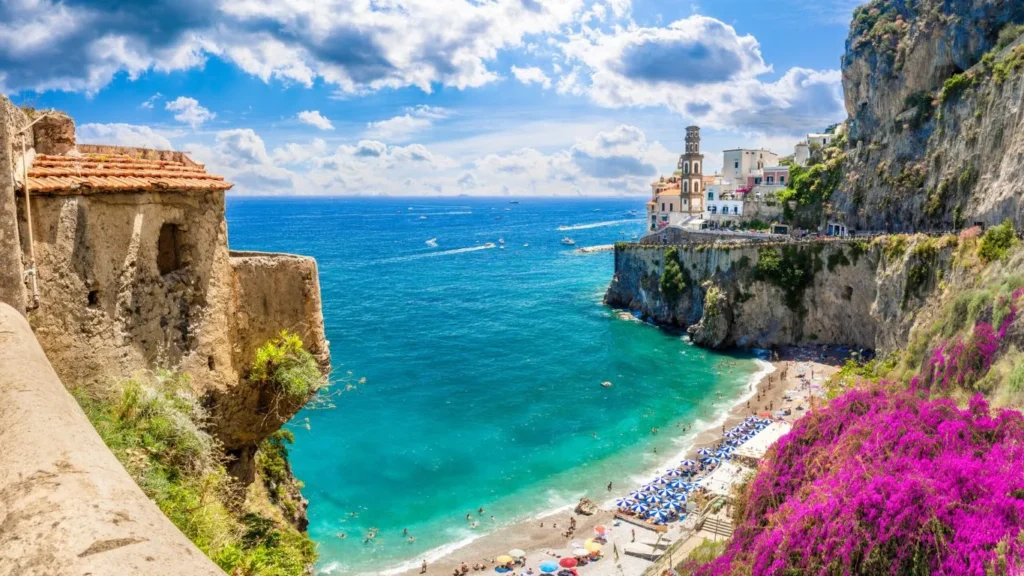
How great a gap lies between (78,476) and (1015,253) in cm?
3656

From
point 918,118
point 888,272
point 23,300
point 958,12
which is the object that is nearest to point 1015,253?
point 888,272

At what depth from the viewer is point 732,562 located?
1853 centimetres

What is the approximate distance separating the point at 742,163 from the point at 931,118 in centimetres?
4335

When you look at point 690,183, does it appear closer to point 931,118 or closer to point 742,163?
point 742,163

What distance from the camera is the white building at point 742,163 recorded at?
94.6 meters

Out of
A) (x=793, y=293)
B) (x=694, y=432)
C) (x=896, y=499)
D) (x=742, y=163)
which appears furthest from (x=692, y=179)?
(x=896, y=499)

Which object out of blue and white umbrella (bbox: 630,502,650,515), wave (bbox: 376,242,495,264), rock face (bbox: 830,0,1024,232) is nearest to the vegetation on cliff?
blue and white umbrella (bbox: 630,502,650,515)

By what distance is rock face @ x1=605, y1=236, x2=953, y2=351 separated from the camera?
138 ft

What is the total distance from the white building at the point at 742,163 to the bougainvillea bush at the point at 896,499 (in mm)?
79221

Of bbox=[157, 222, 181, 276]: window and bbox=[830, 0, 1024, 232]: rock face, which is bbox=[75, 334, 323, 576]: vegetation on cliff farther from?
bbox=[830, 0, 1024, 232]: rock face

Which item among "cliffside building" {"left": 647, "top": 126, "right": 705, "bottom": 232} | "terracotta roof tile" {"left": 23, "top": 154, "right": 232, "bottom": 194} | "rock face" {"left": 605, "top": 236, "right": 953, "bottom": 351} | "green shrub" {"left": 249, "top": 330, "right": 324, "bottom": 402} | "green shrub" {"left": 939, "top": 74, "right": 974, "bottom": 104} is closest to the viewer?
"terracotta roof tile" {"left": 23, "top": 154, "right": 232, "bottom": 194}

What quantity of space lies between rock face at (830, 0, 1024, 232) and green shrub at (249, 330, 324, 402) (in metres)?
39.7

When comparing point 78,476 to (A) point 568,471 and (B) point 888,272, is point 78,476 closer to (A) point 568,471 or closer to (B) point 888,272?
(A) point 568,471

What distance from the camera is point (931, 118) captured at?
52031 millimetres
